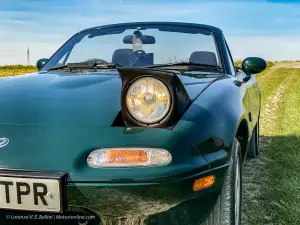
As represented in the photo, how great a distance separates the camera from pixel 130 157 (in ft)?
6.03

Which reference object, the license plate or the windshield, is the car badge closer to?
the license plate

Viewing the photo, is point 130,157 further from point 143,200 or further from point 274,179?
point 274,179

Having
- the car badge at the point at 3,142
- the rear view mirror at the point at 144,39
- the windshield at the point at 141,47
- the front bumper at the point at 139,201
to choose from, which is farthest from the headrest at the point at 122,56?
the front bumper at the point at 139,201

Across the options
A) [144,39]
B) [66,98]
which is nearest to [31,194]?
[66,98]

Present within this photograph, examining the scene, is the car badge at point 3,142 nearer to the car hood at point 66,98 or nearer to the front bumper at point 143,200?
the car hood at point 66,98

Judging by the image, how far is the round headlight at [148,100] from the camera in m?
1.92

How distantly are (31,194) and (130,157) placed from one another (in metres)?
0.44

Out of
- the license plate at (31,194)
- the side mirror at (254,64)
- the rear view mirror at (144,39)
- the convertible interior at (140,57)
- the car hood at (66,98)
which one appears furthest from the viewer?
the side mirror at (254,64)

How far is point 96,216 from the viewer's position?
1950 millimetres

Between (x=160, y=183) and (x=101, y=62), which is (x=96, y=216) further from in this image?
(x=101, y=62)

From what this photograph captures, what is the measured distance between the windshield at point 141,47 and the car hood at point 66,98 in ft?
2.41

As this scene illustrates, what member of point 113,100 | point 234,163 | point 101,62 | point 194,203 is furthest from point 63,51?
point 194,203

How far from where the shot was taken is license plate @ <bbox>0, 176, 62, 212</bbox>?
1.79 m

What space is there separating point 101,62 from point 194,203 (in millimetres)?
1651
